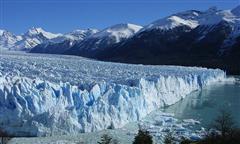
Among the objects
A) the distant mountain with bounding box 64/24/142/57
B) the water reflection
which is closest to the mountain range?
the distant mountain with bounding box 64/24/142/57

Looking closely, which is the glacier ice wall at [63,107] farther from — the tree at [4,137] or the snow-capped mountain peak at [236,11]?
the snow-capped mountain peak at [236,11]

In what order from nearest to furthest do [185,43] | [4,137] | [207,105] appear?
[4,137] → [207,105] → [185,43]

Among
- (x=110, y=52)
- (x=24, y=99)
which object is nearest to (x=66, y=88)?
(x=24, y=99)

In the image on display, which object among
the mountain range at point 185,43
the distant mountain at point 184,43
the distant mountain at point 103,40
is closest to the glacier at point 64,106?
the mountain range at point 185,43

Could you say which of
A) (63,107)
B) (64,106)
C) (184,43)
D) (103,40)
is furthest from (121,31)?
(63,107)

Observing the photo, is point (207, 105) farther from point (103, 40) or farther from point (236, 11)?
point (103, 40)
